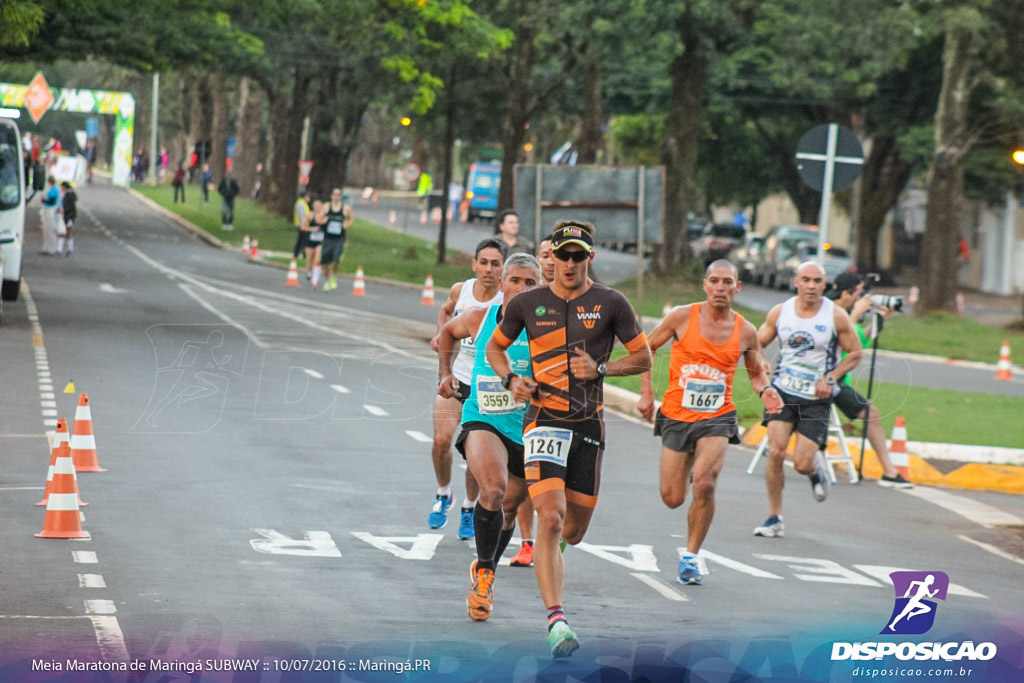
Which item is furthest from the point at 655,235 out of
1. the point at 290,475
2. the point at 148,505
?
the point at 148,505

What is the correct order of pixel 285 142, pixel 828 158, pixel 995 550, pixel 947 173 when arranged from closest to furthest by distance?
pixel 995 550 < pixel 828 158 < pixel 947 173 < pixel 285 142

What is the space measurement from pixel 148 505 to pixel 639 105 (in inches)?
1916

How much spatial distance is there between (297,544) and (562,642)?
11.0 ft

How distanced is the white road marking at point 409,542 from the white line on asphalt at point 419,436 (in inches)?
189

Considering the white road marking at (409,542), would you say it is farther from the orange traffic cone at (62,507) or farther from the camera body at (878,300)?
the camera body at (878,300)

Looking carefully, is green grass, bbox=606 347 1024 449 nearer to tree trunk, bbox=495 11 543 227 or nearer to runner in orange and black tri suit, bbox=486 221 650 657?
runner in orange and black tri suit, bbox=486 221 650 657

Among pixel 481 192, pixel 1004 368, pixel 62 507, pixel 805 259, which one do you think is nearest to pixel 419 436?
pixel 62 507

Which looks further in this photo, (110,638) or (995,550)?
(995,550)

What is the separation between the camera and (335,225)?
33438 mm

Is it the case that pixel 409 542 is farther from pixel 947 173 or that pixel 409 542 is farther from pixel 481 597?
pixel 947 173

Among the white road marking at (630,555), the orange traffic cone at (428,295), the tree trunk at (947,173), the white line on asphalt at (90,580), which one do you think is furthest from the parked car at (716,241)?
the white line on asphalt at (90,580)

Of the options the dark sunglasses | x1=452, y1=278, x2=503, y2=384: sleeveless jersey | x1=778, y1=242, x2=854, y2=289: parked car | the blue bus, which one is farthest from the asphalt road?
the blue bus

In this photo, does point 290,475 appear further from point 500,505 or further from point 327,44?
point 327,44

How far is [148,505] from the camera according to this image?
11.5 metres
